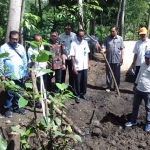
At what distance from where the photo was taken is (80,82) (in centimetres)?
693

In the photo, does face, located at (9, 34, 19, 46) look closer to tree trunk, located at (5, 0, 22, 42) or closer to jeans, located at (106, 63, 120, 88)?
tree trunk, located at (5, 0, 22, 42)

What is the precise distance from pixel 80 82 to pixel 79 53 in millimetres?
749

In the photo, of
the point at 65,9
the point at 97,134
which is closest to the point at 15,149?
the point at 97,134

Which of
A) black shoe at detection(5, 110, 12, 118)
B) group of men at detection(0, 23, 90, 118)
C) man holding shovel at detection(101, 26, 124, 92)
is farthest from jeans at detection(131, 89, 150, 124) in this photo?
black shoe at detection(5, 110, 12, 118)

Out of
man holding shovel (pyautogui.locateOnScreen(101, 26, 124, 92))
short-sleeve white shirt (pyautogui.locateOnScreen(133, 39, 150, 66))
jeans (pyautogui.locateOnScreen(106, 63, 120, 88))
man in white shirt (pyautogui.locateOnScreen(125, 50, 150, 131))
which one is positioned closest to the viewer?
man in white shirt (pyautogui.locateOnScreen(125, 50, 150, 131))

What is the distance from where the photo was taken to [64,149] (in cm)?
326

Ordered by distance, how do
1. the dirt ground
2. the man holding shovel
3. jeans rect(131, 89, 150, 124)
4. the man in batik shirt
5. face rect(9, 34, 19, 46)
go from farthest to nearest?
1. the man holding shovel
2. the man in batik shirt
3. jeans rect(131, 89, 150, 124)
4. face rect(9, 34, 19, 46)
5. the dirt ground

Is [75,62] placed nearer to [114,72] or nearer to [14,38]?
[114,72]

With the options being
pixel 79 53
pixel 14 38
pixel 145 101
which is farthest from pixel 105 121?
pixel 14 38

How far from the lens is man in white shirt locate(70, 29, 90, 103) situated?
21.4 ft

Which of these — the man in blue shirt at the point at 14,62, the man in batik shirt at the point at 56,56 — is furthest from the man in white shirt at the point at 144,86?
the man in blue shirt at the point at 14,62

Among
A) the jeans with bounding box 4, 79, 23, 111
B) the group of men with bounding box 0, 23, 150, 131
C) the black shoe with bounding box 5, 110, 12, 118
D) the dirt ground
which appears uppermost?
the group of men with bounding box 0, 23, 150, 131

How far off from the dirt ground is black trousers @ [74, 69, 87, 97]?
26cm

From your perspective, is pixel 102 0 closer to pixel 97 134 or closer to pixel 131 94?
pixel 131 94
